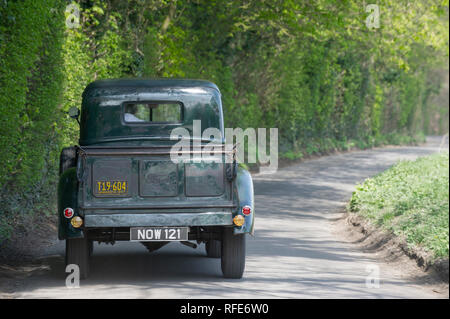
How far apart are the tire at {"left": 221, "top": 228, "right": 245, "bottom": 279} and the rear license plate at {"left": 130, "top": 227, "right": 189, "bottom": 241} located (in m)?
0.64

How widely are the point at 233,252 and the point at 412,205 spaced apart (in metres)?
5.71

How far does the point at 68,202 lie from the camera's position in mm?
9602

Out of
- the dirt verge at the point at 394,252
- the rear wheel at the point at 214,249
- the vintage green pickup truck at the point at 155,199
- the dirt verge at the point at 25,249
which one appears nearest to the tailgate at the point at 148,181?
the vintage green pickup truck at the point at 155,199

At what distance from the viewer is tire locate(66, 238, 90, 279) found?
32.3 feet

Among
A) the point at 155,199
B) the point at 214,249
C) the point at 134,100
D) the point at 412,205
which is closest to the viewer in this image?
the point at 155,199

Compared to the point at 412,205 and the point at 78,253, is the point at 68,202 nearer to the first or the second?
the point at 78,253

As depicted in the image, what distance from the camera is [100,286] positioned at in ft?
31.3

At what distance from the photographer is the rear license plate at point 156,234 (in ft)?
31.3

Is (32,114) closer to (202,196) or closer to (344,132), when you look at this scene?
(202,196)

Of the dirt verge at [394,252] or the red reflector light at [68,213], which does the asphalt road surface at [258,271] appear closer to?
the dirt verge at [394,252]

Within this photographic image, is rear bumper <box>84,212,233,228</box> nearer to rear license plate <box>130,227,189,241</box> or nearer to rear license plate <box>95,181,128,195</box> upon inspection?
rear license plate <box>130,227,189,241</box>

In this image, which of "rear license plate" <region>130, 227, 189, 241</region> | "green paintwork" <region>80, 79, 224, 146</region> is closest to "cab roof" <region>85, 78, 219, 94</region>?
"green paintwork" <region>80, 79, 224, 146</region>

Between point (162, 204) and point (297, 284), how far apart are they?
1.78 metres

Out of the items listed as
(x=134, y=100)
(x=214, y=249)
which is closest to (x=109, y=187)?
(x=134, y=100)
